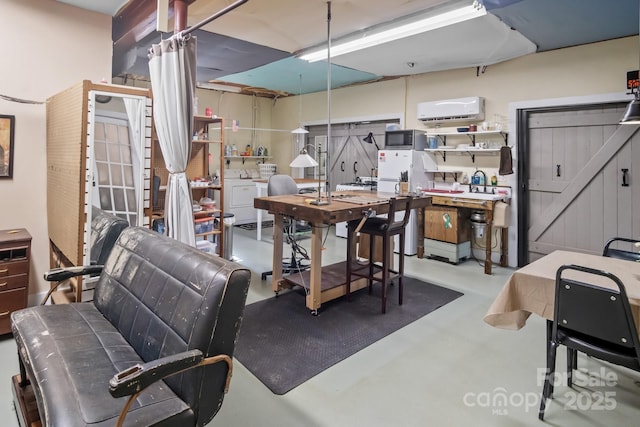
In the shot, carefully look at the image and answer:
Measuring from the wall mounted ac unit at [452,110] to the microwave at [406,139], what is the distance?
0.28 m

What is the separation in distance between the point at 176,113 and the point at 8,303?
1.92 meters

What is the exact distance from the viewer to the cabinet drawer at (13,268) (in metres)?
2.79

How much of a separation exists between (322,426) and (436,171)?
14.5 ft

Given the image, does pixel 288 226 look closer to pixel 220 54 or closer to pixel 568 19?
pixel 220 54

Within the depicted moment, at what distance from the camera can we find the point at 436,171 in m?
5.66

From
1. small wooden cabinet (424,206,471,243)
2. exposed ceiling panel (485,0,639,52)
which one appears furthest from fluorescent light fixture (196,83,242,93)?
exposed ceiling panel (485,0,639,52)

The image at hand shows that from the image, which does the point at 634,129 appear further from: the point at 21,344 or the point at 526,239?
the point at 21,344

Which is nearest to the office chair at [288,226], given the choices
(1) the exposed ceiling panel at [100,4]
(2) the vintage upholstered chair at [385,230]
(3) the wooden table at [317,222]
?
(3) the wooden table at [317,222]

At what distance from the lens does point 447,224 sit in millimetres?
5121

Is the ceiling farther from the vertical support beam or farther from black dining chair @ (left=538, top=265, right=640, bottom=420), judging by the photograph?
black dining chair @ (left=538, top=265, right=640, bottom=420)

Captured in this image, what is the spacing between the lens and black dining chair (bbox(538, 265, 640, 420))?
1.72 meters

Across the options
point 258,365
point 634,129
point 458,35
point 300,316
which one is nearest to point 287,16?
point 458,35

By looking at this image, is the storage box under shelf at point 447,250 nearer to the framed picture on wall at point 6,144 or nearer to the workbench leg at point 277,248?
the workbench leg at point 277,248

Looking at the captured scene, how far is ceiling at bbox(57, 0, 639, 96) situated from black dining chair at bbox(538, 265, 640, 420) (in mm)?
2298
